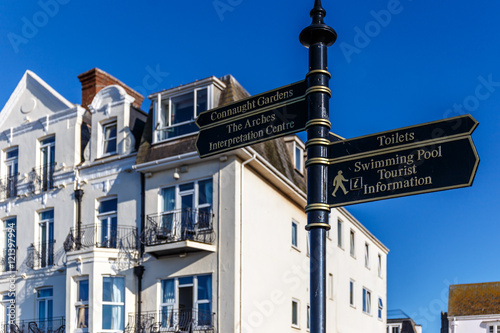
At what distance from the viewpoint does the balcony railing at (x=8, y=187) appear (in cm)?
2744

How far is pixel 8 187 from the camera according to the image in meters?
27.7

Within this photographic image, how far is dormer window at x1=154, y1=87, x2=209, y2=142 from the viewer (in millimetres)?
23109

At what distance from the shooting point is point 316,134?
6465 mm

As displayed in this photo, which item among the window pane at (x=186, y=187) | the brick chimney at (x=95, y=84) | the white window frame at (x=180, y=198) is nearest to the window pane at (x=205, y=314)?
the white window frame at (x=180, y=198)

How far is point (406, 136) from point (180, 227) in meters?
16.7

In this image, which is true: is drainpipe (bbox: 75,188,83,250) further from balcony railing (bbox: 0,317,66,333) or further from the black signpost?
the black signpost

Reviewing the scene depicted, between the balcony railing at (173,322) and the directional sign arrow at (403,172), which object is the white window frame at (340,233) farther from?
the directional sign arrow at (403,172)

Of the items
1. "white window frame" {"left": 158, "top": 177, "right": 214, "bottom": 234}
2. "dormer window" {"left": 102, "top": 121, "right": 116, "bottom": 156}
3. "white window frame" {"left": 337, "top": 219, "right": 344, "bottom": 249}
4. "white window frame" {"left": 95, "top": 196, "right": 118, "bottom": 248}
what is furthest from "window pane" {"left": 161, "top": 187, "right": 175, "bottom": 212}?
"white window frame" {"left": 337, "top": 219, "right": 344, "bottom": 249}

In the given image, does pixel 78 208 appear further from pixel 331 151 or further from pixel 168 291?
pixel 331 151

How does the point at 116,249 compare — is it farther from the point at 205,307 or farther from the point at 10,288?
the point at 10,288

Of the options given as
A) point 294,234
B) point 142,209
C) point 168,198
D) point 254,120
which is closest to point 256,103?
point 254,120

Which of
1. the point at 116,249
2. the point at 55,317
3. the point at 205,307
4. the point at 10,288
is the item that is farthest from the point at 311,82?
the point at 10,288

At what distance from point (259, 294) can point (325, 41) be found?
16.8m

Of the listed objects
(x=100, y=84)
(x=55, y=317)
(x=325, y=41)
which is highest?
(x=100, y=84)
